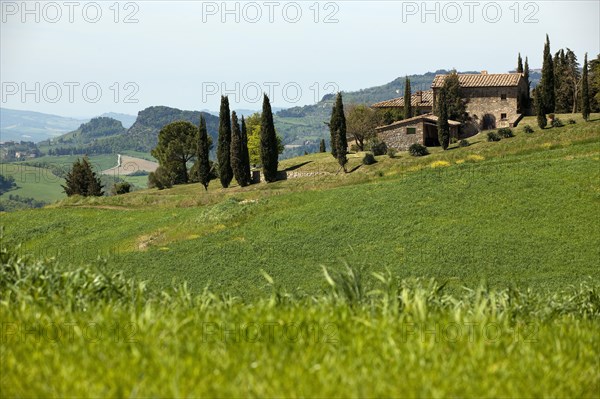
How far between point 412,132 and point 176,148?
42.8m

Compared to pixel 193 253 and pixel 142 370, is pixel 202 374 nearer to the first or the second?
pixel 142 370

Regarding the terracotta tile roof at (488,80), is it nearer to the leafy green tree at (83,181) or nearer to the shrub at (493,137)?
the shrub at (493,137)

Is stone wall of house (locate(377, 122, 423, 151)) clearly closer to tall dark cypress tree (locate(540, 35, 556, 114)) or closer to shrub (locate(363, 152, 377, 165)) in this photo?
shrub (locate(363, 152, 377, 165))

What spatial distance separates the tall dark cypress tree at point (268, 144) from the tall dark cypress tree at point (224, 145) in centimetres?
424

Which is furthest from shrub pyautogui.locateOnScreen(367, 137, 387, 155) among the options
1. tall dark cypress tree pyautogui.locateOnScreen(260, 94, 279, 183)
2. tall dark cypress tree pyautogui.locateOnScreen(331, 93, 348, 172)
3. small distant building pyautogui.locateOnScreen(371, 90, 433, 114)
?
small distant building pyautogui.locateOnScreen(371, 90, 433, 114)

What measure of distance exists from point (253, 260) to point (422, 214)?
10732 millimetres

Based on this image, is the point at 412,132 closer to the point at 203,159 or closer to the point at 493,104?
the point at 493,104

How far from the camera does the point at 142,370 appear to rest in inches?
299

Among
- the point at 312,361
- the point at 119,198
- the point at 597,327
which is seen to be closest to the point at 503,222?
the point at 597,327

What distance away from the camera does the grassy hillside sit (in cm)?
3366

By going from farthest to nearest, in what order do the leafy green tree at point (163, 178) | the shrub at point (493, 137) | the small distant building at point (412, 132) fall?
the leafy green tree at point (163, 178)
the small distant building at point (412, 132)
the shrub at point (493, 137)

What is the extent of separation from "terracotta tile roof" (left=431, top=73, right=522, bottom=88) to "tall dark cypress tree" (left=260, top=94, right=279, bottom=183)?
1058 inches

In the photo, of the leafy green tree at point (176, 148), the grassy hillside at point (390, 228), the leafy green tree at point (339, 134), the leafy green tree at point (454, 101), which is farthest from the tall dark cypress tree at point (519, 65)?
the grassy hillside at point (390, 228)

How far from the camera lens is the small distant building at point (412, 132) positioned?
91000mm
